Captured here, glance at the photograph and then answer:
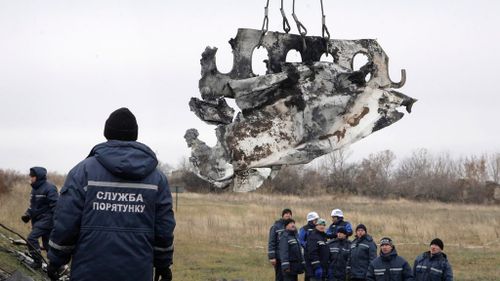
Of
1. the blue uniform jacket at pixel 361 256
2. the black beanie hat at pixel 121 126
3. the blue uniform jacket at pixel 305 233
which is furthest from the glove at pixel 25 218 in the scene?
the black beanie hat at pixel 121 126

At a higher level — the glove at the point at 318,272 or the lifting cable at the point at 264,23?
the lifting cable at the point at 264,23

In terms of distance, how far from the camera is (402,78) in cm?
695

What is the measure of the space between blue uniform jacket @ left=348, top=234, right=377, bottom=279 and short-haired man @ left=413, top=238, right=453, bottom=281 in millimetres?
1306

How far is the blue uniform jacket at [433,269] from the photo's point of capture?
34.0 ft

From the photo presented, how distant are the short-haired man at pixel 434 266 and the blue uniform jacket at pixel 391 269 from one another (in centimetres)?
14

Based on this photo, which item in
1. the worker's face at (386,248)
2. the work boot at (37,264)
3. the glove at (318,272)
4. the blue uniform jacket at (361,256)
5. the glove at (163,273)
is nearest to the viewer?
the glove at (163,273)

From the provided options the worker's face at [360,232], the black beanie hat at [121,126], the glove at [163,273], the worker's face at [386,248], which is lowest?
the worker's face at [386,248]

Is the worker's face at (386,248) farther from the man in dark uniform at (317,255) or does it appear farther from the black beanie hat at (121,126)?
the black beanie hat at (121,126)

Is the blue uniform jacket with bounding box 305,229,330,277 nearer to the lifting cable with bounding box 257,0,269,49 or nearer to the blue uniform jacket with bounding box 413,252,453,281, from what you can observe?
the blue uniform jacket with bounding box 413,252,453,281

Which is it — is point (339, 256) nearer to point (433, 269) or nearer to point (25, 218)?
point (433, 269)

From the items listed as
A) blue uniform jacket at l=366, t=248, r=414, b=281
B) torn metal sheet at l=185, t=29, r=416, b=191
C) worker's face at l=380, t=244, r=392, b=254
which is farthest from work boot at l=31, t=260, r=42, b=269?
torn metal sheet at l=185, t=29, r=416, b=191

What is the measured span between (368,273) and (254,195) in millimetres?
32427

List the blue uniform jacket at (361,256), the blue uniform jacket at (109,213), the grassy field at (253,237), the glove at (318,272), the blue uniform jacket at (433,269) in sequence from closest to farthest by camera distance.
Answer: the blue uniform jacket at (109,213)
the blue uniform jacket at (433,269)
the blue uniform jacket at (361,256)
the glove at (318,272)
the grassy field at (253,237)

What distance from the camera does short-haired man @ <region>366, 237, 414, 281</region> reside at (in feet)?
35.1
